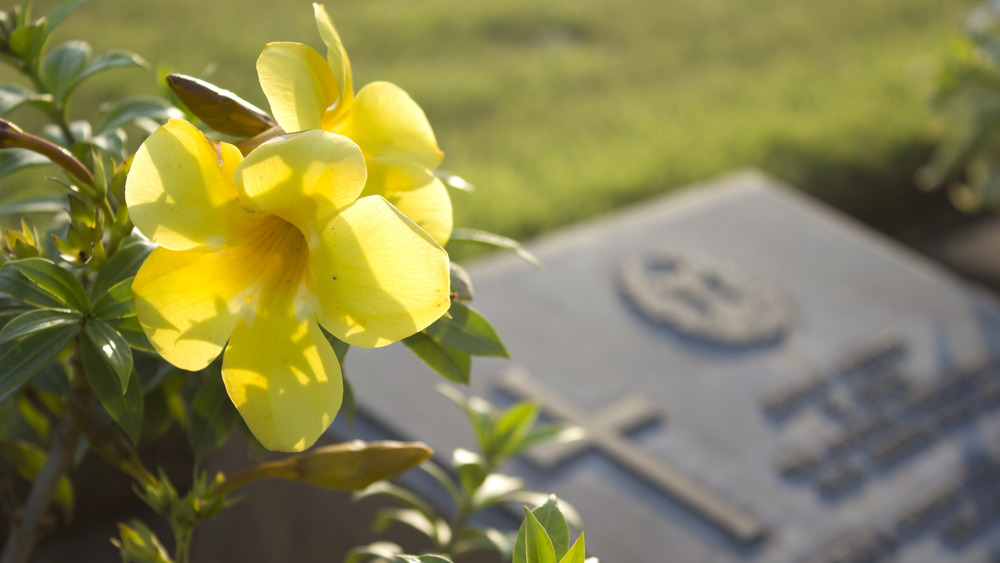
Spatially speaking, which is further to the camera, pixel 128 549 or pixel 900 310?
pixel 900 310

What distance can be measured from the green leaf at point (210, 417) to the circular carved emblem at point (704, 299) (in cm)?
164

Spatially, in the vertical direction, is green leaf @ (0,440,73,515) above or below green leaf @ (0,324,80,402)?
below

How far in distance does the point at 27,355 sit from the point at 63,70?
0.47 m

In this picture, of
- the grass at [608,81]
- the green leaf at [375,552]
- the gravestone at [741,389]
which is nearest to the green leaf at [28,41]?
the green leaf at [375,552]

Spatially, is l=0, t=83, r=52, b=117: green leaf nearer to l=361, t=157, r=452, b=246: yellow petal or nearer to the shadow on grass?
l=361, t=157, r=452, b=246: yellow petal

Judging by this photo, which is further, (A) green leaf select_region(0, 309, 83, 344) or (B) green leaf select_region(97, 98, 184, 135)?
(B) green leaf select_region(97, 98, 184, 135)

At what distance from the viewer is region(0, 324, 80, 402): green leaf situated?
0.65 m

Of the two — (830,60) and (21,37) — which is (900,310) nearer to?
(21,37)

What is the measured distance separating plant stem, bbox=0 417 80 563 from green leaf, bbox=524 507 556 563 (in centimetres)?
48

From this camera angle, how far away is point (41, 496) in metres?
0.89

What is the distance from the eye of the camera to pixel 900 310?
2555mm

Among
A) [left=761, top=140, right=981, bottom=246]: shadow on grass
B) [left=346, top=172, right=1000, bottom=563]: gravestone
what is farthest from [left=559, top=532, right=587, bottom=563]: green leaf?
[left=761, top=140, right=981, bottom=246]: shadow on grass

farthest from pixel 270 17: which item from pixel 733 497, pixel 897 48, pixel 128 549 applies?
pixel 128 549

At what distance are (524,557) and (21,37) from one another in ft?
2.39
